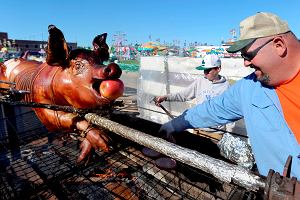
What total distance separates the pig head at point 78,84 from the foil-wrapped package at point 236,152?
46.7 inches

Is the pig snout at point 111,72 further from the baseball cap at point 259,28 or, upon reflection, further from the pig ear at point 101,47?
the baseball cap at point 259,28

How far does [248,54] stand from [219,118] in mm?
805

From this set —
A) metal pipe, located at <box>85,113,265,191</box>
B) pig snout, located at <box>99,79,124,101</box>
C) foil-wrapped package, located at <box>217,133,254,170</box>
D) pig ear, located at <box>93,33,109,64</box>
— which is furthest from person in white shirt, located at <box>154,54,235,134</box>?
metal pipe, located at <box>85,113,265,191</box>

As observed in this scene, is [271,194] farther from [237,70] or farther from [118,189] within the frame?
[237,70]

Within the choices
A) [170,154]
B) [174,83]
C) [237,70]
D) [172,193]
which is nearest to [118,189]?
[172,193]

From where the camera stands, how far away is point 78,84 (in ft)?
5.49

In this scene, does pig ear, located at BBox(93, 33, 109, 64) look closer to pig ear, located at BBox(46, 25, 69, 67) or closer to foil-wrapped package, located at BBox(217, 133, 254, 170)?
pig ear, located at BBox(46, 25, 69, 67)

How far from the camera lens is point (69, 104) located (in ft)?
6.06

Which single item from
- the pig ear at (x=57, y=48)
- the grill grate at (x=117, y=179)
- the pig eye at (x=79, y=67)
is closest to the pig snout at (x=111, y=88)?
the pig eye at (x=79, y=67)

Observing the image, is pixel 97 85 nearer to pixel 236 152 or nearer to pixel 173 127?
pixel 173 127

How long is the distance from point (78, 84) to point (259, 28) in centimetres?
132

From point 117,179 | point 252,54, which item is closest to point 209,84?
point 117,179

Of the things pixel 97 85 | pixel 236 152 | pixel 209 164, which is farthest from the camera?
pixel 236 152

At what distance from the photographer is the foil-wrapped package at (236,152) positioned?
2.10 m
